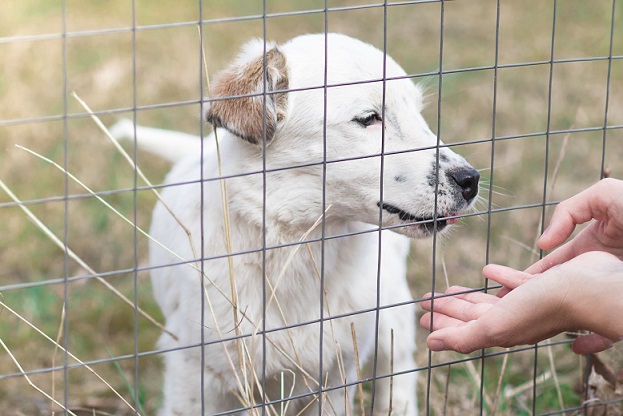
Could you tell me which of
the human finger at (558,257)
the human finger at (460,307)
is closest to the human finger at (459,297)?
the human finger at (460,307)

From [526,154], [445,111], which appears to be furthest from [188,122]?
[526,154]

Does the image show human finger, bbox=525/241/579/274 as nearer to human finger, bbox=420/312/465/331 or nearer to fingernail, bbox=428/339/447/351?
human finger, bbox=420/312/465/331

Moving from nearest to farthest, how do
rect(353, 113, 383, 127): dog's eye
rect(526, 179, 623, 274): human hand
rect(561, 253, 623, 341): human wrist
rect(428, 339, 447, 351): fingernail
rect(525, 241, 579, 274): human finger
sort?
1. rect(561, 253, 623, 341): human wrist
2. rect(428, 339, 447, 351): fingernail
3. rect(526, 179, 623, 274): human hand
4. rect(525, 241, 579, 274): human finger
5. rect(353, 113, 383, 127): dog's eye

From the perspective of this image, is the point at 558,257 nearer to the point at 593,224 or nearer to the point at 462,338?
the point at 593,224

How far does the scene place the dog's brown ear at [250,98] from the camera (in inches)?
83.7

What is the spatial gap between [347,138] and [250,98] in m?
0.30

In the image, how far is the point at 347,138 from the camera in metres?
2.29

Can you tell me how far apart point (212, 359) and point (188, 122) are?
3.05 meters

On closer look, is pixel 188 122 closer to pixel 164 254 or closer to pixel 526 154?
pixel 526 154

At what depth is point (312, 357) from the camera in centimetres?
244

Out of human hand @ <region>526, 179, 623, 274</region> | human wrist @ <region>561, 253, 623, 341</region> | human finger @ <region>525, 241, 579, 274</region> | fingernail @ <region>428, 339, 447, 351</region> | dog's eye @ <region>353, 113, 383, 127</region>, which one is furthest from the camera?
dog's eye @ <region>353, 113, 383, 127</region>

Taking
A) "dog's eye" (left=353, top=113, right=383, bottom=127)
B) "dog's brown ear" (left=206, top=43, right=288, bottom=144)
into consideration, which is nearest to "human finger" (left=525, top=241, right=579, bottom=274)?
"dog's eye" (left=353, top=113, right=383, bottom=127)

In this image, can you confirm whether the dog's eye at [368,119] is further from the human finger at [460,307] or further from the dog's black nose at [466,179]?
the human finger at [460,307]

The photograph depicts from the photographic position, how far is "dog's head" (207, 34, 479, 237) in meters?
2.21
